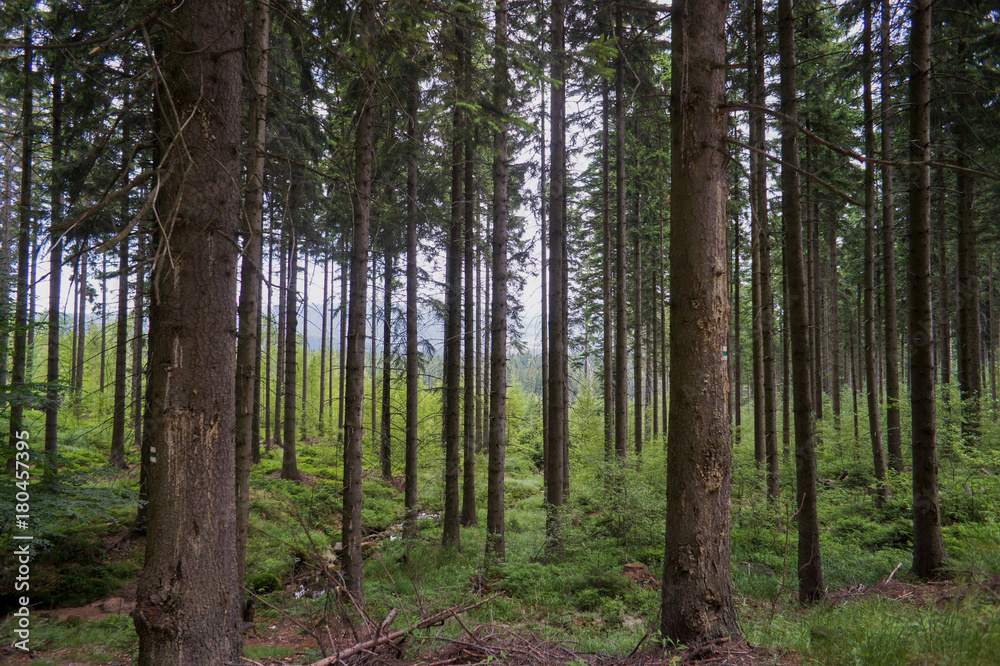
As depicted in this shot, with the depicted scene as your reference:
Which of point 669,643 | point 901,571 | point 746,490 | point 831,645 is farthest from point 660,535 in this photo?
point 669,643

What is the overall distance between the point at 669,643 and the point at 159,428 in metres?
4.02

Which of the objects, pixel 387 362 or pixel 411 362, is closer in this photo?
pixel 411 362

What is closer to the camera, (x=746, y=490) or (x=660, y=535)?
(x=660, y=535)

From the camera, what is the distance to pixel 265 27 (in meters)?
6.79

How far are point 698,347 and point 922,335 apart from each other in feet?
19.7

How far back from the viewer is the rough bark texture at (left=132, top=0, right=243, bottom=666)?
9.94 feet

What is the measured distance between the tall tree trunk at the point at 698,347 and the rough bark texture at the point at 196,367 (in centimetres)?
331

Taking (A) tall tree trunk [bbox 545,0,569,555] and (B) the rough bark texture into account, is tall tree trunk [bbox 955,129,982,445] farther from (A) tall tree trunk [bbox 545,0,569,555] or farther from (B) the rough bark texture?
(B) the rough bark texture

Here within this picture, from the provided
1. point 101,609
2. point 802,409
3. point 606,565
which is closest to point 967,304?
point 802,409

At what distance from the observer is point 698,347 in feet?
12.1

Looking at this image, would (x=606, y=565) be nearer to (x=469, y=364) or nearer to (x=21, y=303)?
(x=469, y=364)

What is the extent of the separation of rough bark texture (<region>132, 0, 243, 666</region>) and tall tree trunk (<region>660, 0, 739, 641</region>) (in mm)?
3306

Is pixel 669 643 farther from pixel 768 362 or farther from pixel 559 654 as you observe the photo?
pixel 768 362
